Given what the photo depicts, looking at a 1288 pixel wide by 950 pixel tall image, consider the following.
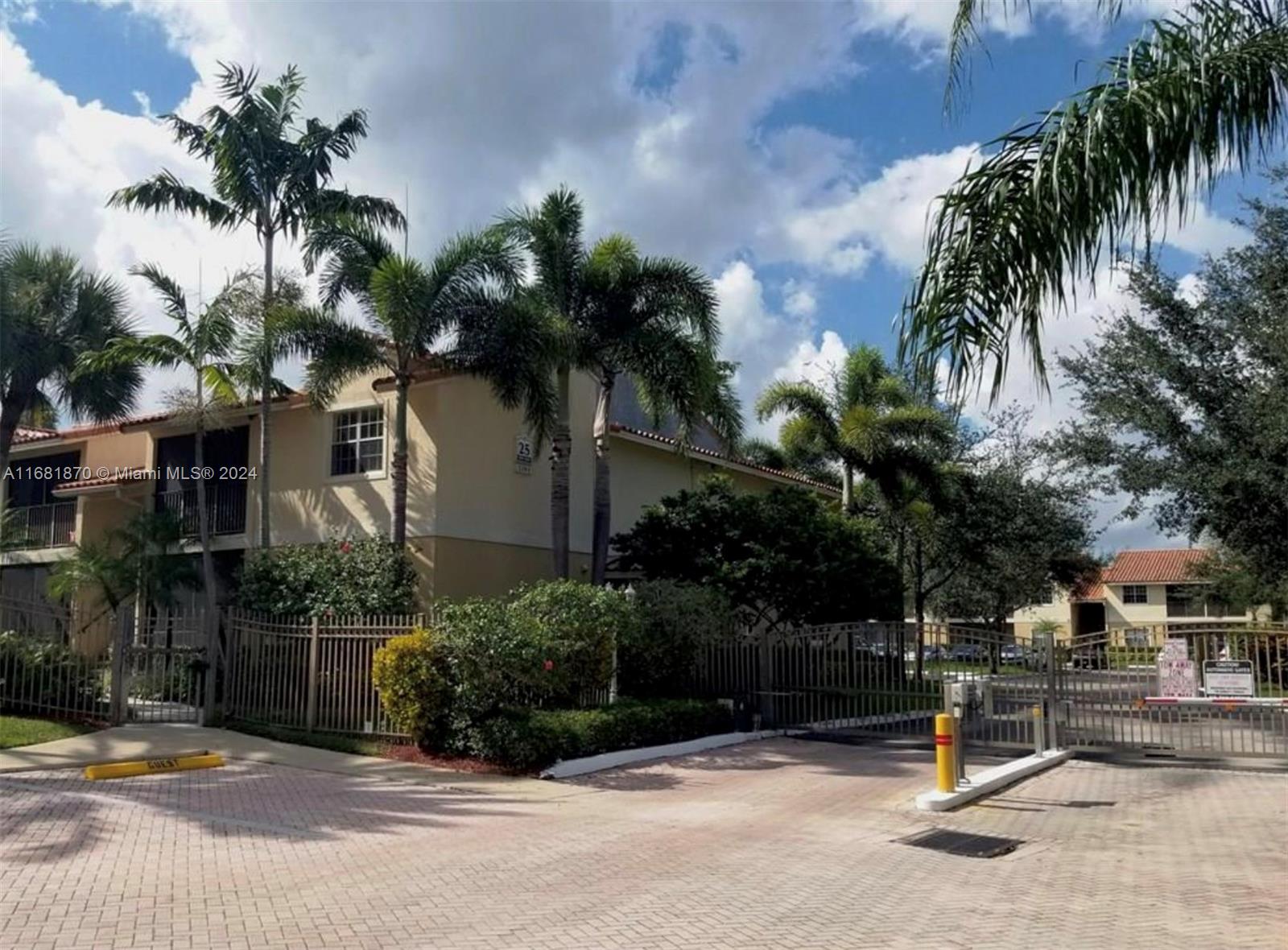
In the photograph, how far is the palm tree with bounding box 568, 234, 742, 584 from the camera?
19125mm

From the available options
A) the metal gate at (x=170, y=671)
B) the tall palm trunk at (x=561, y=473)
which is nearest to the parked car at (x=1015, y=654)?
the tall palm trunk at (x=561, y=473)

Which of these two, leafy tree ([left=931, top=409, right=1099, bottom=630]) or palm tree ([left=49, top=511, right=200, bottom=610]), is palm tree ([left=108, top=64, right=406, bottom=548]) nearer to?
palm tree ([left=49, top=511, right=200, bottom=610])

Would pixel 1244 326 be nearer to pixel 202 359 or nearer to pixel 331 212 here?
pixel 331 212

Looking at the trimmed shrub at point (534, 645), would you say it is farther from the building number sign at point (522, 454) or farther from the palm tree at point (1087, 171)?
the palm tree at point (1087, 171)

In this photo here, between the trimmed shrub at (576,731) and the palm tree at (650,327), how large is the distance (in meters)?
4.10

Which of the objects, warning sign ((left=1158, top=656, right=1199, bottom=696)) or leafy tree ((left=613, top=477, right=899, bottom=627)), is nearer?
warning sign ((left=1158, top=656, right=1199, bottom=696))

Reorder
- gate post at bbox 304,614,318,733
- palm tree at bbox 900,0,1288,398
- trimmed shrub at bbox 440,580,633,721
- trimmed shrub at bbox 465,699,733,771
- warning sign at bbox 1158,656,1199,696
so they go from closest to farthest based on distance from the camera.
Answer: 1. palm tree at bbox 900,0,1288,398
2. trimmed shrub at bbox 465,699,733,771
3. trimmed shrub at bbox 440,580,633,721
4. warning sign at bbox 1158,656,1199,696
5. gate post at bbox 304,614,318,733

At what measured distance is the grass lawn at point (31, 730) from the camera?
47.6 ft

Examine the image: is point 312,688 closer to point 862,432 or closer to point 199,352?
point 199,352

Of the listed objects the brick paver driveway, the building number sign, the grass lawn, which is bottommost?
the brick paver driveway

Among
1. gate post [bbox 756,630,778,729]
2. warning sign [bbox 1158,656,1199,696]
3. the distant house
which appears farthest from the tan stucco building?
the distant house

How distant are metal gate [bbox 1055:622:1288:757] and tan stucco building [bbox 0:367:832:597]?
33.7ft

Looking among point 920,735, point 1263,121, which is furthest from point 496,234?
point 1263,121

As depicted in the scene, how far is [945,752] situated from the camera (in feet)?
38.4
